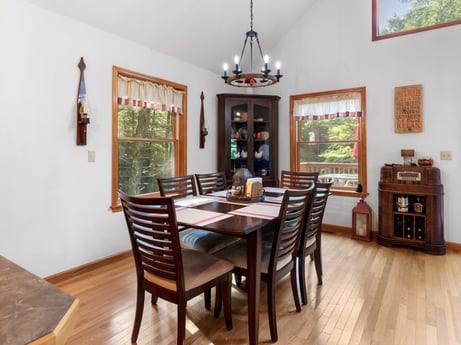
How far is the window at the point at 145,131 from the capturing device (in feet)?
10.6

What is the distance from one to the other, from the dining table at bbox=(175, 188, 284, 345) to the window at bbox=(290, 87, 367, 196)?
2.36m

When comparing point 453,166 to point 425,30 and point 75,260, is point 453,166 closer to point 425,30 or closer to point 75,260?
point 425,30

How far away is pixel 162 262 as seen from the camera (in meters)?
1.60

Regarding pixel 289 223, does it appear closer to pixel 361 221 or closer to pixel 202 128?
pixel 361 221

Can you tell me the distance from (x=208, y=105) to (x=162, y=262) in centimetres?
325

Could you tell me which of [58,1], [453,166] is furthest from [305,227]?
[58,1]

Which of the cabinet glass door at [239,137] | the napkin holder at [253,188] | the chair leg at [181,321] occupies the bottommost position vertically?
the chair leg at [181,321]

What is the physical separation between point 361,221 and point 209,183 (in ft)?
7.34

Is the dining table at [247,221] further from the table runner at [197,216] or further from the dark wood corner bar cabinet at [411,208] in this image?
the dark wood corner bar cabinet at [411,208]

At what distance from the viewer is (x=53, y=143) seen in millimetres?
2627

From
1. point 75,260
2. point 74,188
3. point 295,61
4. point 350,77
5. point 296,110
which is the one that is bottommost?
point 75,260

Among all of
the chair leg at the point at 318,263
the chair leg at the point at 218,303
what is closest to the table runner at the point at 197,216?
the chair leg at the point at 218,303

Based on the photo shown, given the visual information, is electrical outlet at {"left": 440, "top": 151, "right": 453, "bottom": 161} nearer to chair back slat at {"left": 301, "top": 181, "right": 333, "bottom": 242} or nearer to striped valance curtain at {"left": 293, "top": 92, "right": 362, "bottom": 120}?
striped valance curtain at {"left": 293, "top": 92, "right": 362, "bottom": 120}

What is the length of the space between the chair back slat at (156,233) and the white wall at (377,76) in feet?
11.2
